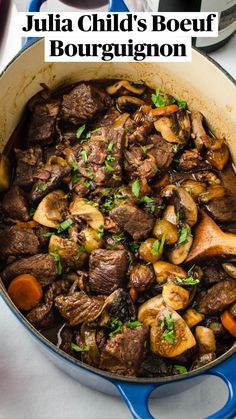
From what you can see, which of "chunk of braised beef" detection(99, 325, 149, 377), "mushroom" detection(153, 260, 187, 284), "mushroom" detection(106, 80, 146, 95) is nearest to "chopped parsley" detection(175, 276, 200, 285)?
"mushroom" detection(153, 260, 187, 284)

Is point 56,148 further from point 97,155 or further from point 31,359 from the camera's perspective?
point 31,359

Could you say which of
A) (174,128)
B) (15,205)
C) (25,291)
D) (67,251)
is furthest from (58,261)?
(174,128)

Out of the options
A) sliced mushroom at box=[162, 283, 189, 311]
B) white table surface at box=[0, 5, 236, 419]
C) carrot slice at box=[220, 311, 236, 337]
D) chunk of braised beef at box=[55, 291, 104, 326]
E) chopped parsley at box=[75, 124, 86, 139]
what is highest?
chopped parsley at box=[75, 124, 86, 139]

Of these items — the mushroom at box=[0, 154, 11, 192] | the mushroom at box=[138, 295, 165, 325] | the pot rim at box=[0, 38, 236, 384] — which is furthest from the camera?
the mushroom at box=[0, 154, 11, 192]

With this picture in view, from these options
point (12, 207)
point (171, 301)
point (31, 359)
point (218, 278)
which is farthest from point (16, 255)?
point (218, 278)

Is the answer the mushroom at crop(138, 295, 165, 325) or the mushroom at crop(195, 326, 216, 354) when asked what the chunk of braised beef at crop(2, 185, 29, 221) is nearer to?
the mushroom at crop(138, 295, 165, 325)

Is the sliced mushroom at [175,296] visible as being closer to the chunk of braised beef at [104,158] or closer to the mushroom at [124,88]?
the chunk of braised beef at [104,158]
